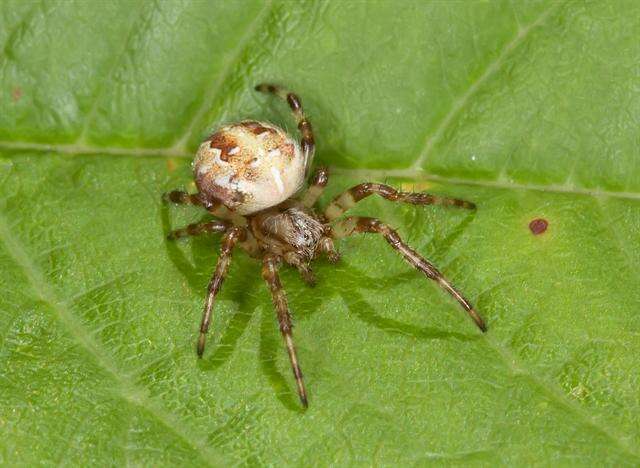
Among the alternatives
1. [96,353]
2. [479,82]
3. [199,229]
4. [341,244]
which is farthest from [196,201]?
[479,82]

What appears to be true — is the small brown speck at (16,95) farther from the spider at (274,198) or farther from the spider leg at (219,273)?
the spider leg at (219,273)

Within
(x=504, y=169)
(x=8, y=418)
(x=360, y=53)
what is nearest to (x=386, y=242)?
(x=504, y=169)

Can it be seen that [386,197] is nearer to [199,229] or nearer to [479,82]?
[479,82]

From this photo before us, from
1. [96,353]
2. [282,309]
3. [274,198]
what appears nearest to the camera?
[96,353]

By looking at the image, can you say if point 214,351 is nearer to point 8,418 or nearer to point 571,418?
point 8,418

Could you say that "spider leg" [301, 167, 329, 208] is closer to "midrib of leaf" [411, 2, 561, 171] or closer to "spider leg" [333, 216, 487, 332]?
"spider leg" [333, 216, 487, 332]

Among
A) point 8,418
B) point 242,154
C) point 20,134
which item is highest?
point 242,154

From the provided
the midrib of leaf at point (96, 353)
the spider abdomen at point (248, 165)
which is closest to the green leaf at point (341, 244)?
the midrib of leaf at point (96, 353)
